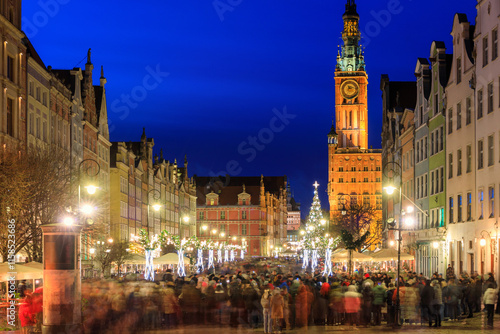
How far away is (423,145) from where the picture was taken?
60.4 meters

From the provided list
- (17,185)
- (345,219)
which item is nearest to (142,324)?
(17,185)

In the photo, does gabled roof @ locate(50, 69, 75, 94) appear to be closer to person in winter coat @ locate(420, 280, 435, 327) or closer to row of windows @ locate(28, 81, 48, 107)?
row of windows @ locate(28, 81, 48, 107)

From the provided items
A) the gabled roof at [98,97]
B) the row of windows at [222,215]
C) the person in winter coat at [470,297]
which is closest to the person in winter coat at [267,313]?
the person in winter coat at [470,297]

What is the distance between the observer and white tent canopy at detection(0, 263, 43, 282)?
28.8m

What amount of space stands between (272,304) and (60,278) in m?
6.79

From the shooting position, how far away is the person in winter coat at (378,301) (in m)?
29.7

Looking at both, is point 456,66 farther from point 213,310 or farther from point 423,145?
point 213,310

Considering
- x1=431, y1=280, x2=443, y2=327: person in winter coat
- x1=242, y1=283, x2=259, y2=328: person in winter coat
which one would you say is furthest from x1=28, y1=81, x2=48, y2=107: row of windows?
x1=431, y1=280, x2=443, y2=327: person in winter coat

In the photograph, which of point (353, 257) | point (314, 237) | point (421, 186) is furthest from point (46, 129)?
point (314, 237)

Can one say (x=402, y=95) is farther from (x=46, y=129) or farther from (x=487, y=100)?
(x=487, y=100)

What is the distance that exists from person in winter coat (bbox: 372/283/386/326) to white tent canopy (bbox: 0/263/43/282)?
440 inches

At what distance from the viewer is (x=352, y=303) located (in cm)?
2881

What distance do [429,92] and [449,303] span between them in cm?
2998

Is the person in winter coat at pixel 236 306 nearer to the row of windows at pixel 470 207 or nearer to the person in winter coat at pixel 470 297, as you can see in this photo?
the person in winter coat at pixel 470 297
